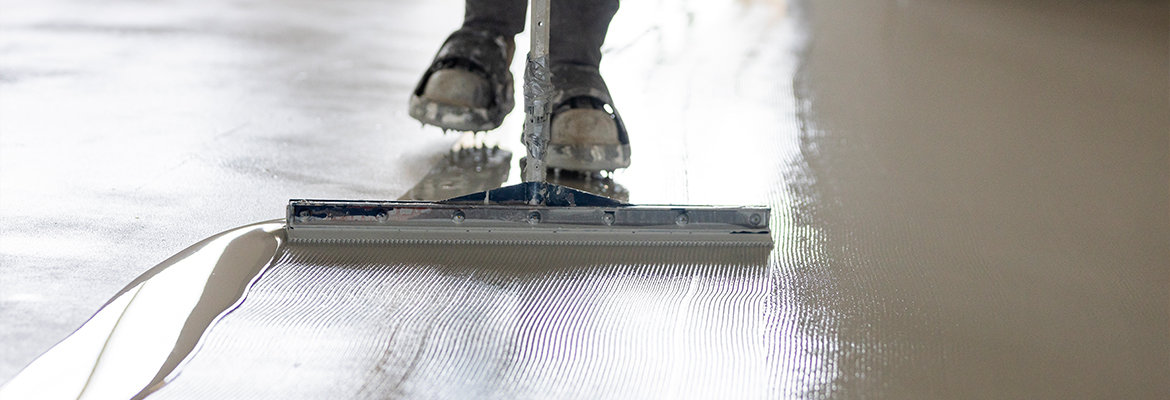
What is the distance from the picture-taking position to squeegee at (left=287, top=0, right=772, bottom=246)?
1.12 metres

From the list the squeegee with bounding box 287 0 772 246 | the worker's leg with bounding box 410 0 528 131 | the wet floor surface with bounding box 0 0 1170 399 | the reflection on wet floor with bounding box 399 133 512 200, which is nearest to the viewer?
the wet floor surface with bounding box 0 0 1170 399

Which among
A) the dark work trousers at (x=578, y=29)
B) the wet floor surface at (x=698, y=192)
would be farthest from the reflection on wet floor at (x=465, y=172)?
the dark work trousers at (x=578, y=29)

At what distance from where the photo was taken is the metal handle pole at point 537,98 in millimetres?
1142

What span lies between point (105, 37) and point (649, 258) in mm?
1704

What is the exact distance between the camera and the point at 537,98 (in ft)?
3.78

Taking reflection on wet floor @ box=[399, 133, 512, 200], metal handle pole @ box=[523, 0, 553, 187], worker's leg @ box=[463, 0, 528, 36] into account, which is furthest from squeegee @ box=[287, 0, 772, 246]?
worker's leg @ box=[463, 0, 528, 36]

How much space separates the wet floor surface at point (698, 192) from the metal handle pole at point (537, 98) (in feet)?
0.42

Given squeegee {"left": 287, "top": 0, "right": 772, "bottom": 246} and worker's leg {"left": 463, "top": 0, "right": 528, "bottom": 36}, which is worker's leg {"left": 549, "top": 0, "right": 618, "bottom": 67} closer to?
worker's leg {"left": 463, "top": 0, "right": 528, "bottom": 36}

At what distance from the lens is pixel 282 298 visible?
972 mm

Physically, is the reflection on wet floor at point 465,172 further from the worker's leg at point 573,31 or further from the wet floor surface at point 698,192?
the worker's leg at point 573,31

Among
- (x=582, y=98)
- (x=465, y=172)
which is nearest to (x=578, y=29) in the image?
(x=582, y=98)

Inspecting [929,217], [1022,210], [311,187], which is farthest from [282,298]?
[1022,210]

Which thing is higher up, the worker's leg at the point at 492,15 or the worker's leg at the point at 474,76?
the worker's leg at the point at 492,15

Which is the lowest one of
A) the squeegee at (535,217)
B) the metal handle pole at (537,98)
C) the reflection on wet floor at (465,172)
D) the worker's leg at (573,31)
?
the squeegee at (535,217)
